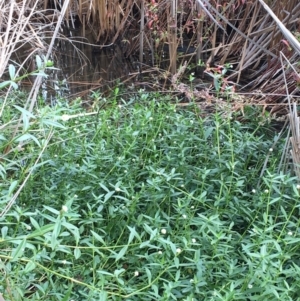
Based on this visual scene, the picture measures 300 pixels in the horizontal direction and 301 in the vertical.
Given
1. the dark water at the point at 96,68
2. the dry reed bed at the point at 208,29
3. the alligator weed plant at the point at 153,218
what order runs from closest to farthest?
the alligator weed plant at the point at 153,218 → the dry reed bed at the point at 208,29 → the dark water at the point at 96,68

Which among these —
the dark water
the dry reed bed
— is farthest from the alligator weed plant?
the dark water

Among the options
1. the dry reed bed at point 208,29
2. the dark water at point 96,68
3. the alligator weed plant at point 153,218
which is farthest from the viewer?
the dark water at point 96,68

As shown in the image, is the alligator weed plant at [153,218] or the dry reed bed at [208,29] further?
the dry reed bed at [208,29]

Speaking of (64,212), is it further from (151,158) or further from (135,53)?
(135,53)

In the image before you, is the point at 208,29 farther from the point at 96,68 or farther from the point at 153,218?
the point at 153,218

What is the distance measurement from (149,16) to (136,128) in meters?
1.41

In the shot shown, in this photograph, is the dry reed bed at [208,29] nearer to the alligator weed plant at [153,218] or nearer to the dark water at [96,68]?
the dark water at [96,68]

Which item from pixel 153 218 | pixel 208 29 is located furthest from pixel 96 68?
pixel 153 218

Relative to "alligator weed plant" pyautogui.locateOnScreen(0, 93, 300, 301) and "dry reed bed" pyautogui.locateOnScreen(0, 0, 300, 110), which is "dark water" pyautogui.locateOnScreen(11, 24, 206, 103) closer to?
"dry reed bed" pyautogui.locateOnScreen(0, 0, 300, 110)

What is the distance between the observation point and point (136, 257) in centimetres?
144

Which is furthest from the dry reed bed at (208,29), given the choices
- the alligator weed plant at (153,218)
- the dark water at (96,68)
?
the alligator weed plant at (153,218)

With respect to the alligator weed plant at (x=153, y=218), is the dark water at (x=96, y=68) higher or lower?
lower

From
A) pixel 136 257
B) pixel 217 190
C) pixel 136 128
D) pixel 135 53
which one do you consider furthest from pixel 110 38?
pixel 136 257

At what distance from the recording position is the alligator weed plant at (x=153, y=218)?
1269 millimetres
